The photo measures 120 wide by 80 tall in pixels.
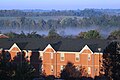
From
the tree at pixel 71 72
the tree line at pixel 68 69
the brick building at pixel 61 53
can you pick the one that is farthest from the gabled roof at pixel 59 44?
the tree at pixel 71 72

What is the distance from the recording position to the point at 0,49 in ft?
173

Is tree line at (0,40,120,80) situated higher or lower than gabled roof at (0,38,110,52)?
lower

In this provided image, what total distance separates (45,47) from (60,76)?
3.93 m

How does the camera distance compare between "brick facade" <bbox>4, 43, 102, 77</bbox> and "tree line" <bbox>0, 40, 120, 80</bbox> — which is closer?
"tree line" <bbox>0, 40, 120, 80</bbox>

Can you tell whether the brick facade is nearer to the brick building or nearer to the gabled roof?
the brick building

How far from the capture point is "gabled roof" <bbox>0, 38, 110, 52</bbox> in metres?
51.3

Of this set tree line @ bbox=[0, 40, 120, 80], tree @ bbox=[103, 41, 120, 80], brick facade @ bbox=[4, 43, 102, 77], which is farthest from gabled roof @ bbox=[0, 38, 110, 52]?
tree @ bbox=[103, 41, 120, 80]

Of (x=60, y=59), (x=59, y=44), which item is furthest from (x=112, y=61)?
(x=59, y=44)

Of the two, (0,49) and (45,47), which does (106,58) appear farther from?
(0,49)

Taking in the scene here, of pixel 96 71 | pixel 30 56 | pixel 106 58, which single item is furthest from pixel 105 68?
pixel 30 56

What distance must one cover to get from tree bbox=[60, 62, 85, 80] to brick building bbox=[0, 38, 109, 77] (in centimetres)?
43

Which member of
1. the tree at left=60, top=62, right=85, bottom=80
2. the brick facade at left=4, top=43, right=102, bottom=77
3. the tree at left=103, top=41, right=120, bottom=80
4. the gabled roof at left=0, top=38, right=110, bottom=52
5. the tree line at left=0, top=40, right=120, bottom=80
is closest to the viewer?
the tree line at left=0, top=40, right=120, bottom=80

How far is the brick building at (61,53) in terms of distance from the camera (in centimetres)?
5047

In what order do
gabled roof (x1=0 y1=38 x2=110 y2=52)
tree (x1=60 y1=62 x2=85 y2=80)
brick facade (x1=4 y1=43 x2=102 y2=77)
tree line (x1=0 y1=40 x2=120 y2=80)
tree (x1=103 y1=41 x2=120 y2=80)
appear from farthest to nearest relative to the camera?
gabled roof (x1=0 y1=38 x2=110 y2=52) → tree (x1=60 y1=62 x2=85 y2=80) → brick facade (x1=4 y1=43 x2=102 y2=77) → tree (x1=103 y1=41 x2=120 y2=80) → tree line (x1=0 y1=40 x2=120 y2=80)
